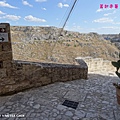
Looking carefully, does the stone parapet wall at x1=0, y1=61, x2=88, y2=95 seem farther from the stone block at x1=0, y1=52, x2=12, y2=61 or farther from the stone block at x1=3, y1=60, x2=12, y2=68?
the stone block at x1=0, y1=52, x2=12, y2=61

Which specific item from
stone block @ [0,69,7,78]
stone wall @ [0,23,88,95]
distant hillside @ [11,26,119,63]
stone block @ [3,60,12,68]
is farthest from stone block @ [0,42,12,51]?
distant hillside @ [11,26,119,63]

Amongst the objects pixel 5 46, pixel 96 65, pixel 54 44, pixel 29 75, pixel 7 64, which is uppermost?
pixel 54 44

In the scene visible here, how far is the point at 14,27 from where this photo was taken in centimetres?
2400

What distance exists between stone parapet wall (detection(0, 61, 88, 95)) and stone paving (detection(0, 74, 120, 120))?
15cm

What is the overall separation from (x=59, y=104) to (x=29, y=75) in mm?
993

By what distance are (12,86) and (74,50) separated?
1609 cm

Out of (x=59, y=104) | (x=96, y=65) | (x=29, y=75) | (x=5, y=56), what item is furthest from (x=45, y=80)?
Result: (x=96, y=65)

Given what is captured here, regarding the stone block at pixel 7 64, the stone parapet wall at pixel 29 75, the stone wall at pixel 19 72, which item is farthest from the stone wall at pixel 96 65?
the stone block at pixel 7 64

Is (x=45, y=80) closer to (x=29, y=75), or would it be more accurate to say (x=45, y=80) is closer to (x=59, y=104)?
(x=29, y=75)

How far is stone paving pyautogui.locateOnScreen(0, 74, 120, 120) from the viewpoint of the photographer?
2.14 metres

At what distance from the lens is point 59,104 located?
8.28 ft

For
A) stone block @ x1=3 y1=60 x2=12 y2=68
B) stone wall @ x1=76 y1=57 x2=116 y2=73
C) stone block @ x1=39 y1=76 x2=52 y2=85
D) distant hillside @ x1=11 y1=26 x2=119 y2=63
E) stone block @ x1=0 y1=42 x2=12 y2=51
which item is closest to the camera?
stone block @ x1=0 y1=42 x2=12 y2=51

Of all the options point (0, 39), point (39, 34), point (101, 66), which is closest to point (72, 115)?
point (0, 39)

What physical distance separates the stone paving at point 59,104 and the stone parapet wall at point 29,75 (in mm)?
146
